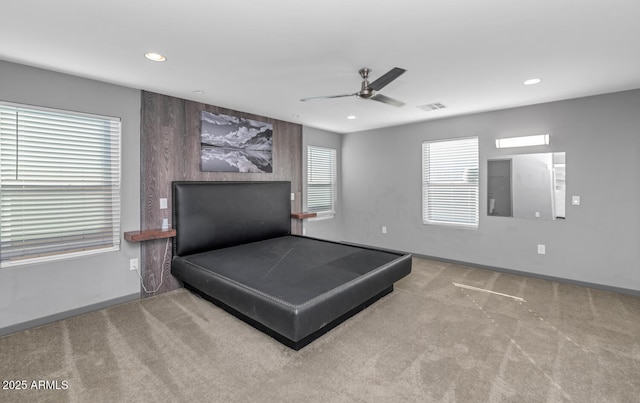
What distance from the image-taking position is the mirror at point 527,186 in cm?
385

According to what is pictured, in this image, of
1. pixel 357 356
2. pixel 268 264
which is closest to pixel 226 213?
pixel 268 264

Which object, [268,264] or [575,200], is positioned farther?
[575,200]

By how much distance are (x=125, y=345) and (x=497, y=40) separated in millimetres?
3873

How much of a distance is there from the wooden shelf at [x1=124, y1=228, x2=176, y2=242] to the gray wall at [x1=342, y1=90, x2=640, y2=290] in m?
3.83

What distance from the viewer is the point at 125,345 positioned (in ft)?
→ 7.79

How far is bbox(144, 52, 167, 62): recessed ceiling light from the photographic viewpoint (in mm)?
2438

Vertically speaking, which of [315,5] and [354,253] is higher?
[315,5]

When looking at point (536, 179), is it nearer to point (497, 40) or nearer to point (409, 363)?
point (497, 40)

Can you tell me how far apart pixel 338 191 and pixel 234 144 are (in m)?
2.69

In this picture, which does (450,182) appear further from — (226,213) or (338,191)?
(226,213)

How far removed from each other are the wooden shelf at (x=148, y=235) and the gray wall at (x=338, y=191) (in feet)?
8.34

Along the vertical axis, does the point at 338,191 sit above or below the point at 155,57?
below

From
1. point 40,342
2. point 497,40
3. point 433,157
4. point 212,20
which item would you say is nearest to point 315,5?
point 212,20

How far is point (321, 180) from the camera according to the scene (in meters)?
5.93
